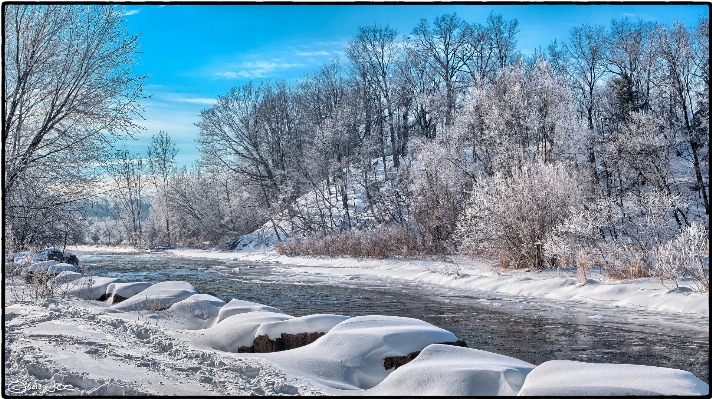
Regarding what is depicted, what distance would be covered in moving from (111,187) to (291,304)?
4.45 m

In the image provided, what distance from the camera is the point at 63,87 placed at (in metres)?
11.0

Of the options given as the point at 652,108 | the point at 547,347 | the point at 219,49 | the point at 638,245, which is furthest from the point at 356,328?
the point at 652,108

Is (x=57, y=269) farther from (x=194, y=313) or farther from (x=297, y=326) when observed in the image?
(x=297, y=326)

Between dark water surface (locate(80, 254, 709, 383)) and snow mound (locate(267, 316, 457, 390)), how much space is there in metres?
1.76

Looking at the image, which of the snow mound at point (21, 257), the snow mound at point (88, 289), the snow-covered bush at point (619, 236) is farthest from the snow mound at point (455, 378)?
the snow mound at point (21, 257)

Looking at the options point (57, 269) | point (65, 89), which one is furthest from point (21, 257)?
point (65, 89)

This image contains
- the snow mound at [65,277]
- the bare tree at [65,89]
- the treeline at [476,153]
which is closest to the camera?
the bare tree at [65,89]

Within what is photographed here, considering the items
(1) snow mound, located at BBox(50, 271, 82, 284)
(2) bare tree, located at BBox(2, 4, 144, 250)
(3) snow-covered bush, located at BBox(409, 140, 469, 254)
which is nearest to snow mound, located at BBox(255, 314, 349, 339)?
(2) bare tree, located at BBox(2, 4, 144, 250)

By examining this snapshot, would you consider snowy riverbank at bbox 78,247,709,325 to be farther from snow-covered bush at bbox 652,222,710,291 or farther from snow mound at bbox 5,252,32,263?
snow mound at bbox 5,252,32,263

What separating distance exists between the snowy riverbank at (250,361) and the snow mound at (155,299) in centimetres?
19

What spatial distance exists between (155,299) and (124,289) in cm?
154

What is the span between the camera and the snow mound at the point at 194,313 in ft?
27.0

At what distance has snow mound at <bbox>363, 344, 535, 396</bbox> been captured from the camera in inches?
159

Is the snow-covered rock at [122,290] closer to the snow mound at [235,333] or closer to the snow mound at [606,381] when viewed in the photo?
the snow mound at [235,333]
